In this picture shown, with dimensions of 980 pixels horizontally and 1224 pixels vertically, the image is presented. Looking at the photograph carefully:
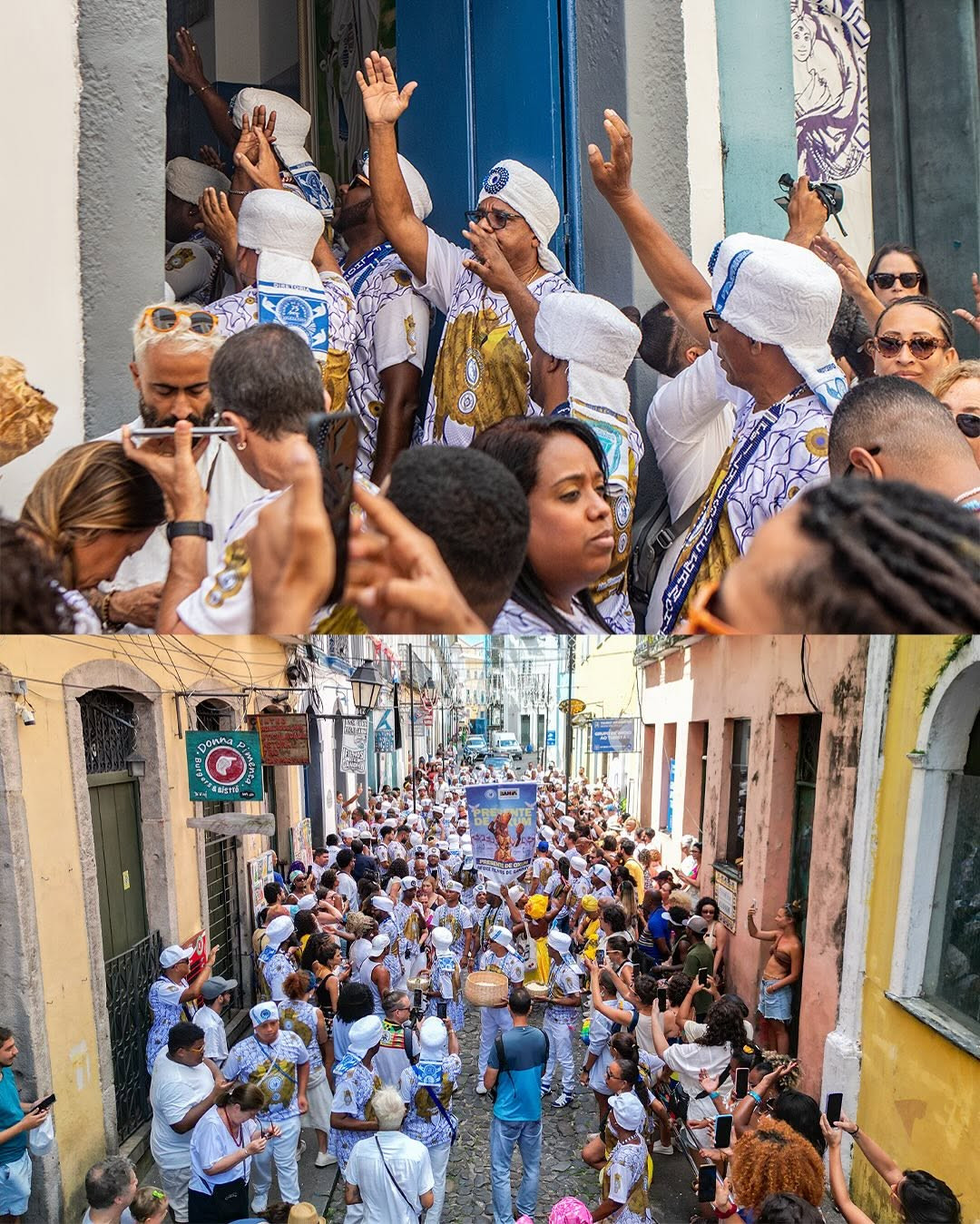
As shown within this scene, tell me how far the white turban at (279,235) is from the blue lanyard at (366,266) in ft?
1.14

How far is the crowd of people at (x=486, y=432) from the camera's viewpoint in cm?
168

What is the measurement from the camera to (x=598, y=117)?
2.68m

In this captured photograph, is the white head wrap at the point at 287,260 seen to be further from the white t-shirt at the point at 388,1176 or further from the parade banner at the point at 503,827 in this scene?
the white t-shirt at the point at 388,1176

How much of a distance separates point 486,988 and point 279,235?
2339mm

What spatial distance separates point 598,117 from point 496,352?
0.68 metres

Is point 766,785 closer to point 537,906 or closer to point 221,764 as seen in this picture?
point 537,906

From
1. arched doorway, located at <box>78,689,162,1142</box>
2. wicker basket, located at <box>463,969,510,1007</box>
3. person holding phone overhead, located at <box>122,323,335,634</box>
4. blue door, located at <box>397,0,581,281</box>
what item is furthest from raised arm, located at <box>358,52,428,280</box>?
wicker basket, located at <box>463,969,510,1007</box>

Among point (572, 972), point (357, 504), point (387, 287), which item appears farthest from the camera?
point (572, 972)

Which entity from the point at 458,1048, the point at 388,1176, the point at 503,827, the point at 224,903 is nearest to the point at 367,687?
the point at 503,827

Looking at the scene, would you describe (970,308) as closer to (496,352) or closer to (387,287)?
(496,352)

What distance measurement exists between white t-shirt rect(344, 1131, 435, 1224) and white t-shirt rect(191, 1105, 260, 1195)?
0.33 metres

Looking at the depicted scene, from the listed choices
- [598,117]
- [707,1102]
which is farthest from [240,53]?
[707,1102]

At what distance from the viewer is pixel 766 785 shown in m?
2.64

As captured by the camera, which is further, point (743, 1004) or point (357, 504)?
point (743, 1004)
